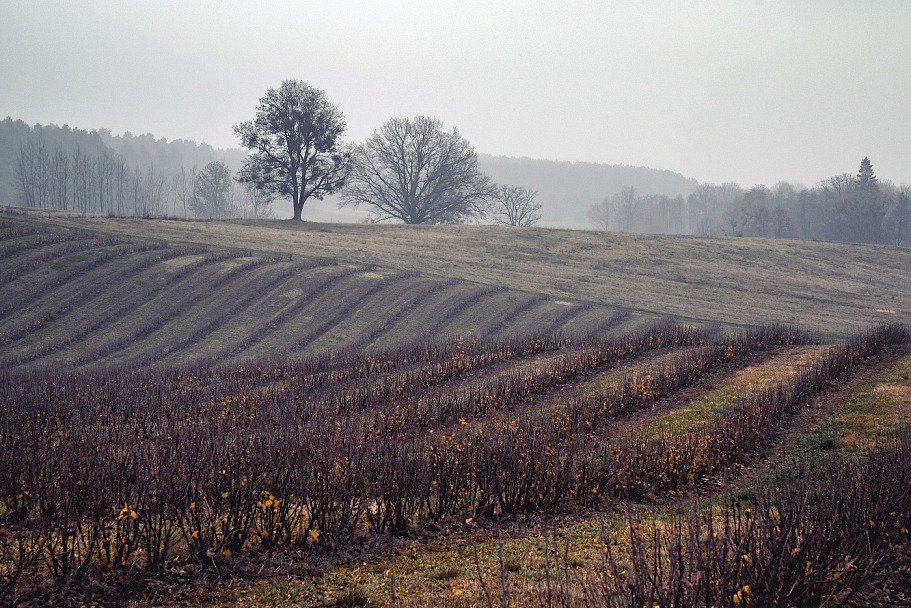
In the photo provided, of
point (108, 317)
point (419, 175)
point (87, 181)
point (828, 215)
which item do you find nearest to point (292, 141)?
point (419, 175)

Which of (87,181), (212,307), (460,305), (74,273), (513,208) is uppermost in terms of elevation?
(87,181)

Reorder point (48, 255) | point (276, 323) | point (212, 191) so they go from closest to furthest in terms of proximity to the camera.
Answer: point (276, 323)
point (48, 255)
point (212, 191)

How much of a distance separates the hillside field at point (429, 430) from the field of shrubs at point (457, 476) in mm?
67

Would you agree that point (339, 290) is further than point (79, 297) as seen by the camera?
Yes

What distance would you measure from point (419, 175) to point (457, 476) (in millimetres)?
70573

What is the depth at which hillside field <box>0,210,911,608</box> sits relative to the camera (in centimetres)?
679

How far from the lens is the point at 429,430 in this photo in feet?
49.5

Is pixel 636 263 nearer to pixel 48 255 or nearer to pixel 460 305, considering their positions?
pixel 460 305

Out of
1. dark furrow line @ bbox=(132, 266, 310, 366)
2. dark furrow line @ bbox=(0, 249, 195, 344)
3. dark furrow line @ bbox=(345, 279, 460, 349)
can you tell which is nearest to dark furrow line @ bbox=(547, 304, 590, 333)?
dark furrow line @ bbox=(345, 279, 460, 349)

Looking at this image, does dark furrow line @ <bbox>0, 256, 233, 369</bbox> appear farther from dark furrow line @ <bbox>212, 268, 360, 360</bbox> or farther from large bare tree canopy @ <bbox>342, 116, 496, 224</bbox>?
large bare tree canopy @ <bbox>342, 116, 496, 224</bbox>

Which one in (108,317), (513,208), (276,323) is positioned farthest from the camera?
(513,208)

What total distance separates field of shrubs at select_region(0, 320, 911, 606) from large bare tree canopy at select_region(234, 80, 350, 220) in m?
42.9

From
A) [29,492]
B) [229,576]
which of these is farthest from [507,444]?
[29,492]

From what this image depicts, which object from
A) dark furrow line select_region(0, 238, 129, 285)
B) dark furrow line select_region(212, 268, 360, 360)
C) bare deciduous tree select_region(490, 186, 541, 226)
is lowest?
dark furrow line select_region(212, 268, 360, 360)
